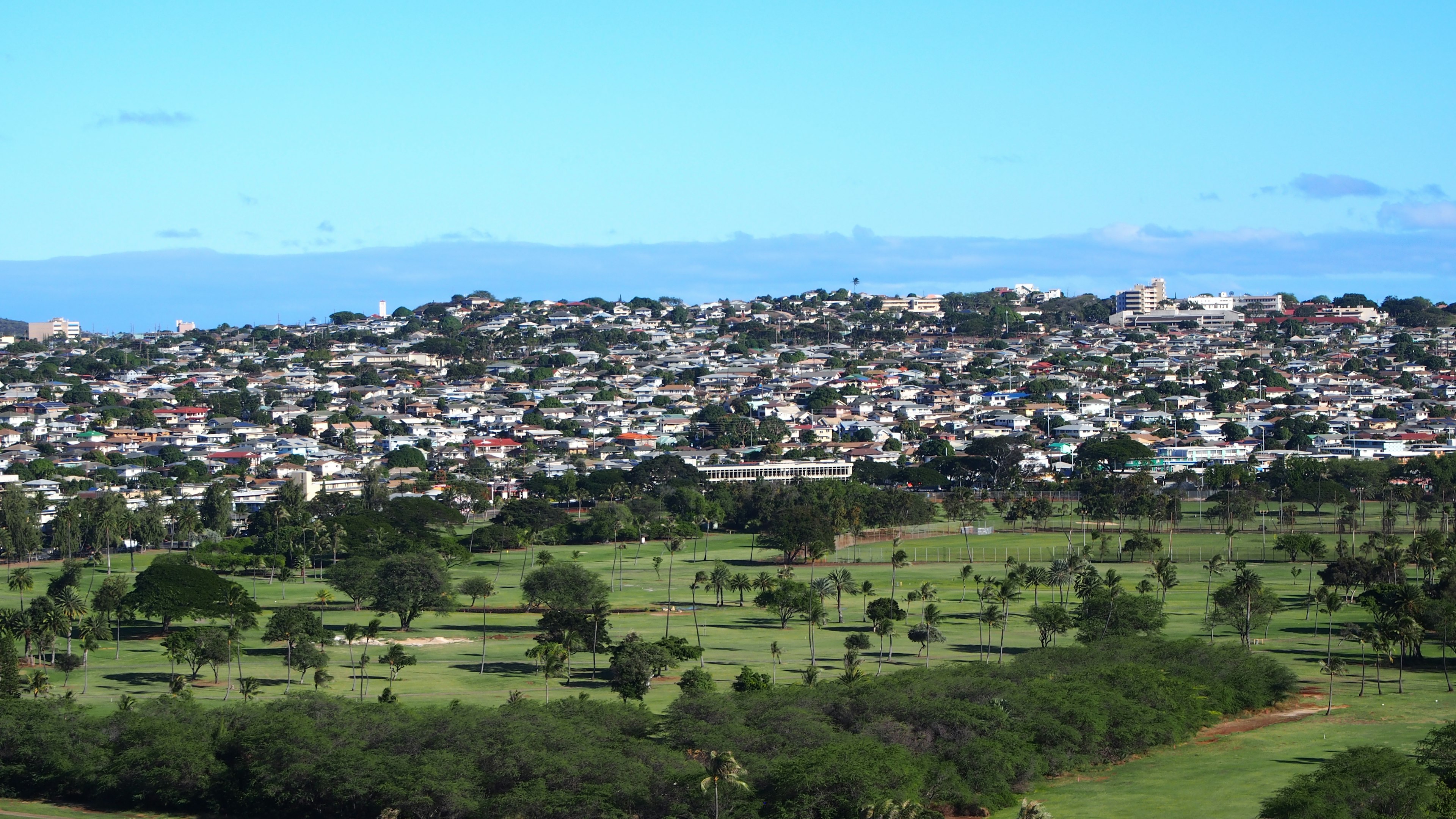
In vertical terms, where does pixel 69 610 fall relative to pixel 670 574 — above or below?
below

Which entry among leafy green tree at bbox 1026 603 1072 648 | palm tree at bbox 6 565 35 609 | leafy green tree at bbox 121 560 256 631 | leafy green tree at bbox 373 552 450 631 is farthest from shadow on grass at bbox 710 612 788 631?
palm tree at bbox 6 565 35 609

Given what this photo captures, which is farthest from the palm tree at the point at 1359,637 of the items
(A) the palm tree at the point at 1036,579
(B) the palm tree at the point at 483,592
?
(B) the palm tree at the point at 483,592

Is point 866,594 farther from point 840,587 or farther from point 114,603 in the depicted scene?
point 114,603

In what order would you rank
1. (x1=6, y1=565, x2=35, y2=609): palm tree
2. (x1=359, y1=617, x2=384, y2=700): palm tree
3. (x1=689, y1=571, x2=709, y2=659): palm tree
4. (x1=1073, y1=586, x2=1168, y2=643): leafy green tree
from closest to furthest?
(x1=359, y1=617, x2=384, y2=700): palm tree
(x1=689, y1=571, x2=709, y2=659): palm tree
(x1=1073, y1=586, x2=1168, y2=643): leafy green tree
(x1=6, y1=565, x2=35, y2=609): palm tree

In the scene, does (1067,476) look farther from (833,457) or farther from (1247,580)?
(1247,580)

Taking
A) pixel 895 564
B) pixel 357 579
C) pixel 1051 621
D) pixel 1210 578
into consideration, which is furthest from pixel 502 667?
pixel 1210 578

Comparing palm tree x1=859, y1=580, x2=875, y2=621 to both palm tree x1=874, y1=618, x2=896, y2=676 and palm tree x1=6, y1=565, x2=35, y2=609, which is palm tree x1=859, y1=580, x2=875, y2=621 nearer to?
palm tree x1=874, y1=618, x2=896, y2=676
